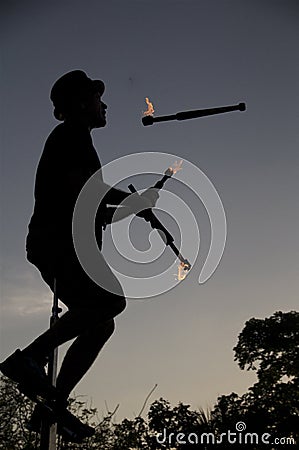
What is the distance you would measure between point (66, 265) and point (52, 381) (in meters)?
0.60

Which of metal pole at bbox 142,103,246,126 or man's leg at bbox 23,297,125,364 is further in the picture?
metal pole at bbox 142,103,246,126

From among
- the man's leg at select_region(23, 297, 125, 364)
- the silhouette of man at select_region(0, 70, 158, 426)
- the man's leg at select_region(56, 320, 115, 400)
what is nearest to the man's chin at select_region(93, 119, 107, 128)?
the silhouette of man at select_region(0, 70, 158, 426)

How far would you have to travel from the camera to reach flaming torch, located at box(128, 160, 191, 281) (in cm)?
349

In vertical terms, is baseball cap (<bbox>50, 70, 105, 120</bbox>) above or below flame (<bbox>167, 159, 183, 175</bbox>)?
above

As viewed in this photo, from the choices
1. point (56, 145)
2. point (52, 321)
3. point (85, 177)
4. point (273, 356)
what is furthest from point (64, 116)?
point (273, 356)

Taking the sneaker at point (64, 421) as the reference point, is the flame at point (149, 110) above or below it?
above

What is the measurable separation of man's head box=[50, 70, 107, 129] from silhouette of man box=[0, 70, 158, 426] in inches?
4.0

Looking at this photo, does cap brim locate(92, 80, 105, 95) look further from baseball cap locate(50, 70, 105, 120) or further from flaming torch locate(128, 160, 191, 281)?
flaming torch locate(128, 160, 191, 281)

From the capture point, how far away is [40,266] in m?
3.47

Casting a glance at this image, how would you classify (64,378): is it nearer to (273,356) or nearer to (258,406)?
(258,406)

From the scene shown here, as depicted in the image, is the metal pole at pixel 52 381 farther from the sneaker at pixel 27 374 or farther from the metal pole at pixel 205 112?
the metal pole at pixel 205 112

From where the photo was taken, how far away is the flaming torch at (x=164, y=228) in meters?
3.49

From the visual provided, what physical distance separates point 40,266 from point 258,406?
1880cm

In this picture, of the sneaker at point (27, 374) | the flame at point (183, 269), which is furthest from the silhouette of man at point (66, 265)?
the flame at point (183, 269)
